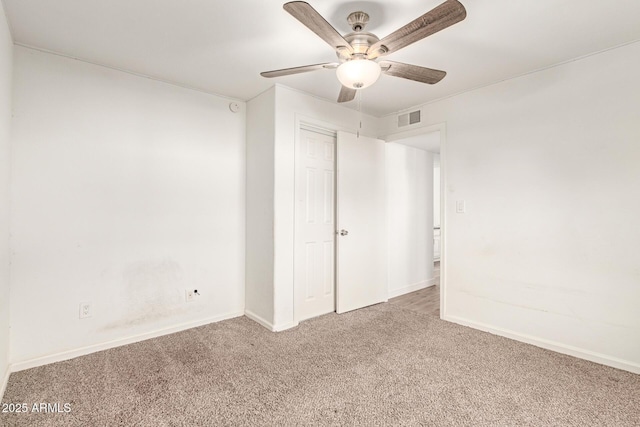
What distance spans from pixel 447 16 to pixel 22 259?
3127 millimetres

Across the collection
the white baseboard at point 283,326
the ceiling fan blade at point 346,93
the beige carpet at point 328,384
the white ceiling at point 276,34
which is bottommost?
the beige carpet at point 328,384

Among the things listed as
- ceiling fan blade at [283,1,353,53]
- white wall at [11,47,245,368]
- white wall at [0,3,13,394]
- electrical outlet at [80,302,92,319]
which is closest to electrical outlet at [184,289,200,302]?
white wall at [11,47,245,368]

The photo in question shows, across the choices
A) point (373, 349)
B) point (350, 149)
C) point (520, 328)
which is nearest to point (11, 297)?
point (373, 349)

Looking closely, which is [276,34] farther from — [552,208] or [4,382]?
[4,382]

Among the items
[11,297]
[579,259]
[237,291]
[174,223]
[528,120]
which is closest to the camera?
[11,297]

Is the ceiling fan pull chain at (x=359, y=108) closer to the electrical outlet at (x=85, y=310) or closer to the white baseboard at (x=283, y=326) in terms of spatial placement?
the white baseboard at (x=283, y=326)

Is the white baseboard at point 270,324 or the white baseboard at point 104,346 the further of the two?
the white baseboard at point 270,324

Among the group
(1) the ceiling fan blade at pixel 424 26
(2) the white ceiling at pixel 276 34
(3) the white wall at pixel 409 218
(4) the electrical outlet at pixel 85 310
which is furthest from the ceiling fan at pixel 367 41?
(4) the electrical outlet at pixel 85 310

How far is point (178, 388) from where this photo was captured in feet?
6.27

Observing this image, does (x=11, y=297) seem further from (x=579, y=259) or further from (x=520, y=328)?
(x=579, y=259)

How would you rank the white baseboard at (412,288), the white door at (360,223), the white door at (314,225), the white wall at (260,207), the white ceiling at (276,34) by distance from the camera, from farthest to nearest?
the white baseboard at (412,288)
the white door at (360,223)
the white door at (314,225)
the white wall at (260,207)
the white ceiling at (276,34)

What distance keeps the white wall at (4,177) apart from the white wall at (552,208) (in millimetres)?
3533

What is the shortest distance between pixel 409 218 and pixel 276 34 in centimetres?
311

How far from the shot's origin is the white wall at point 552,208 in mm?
2186
